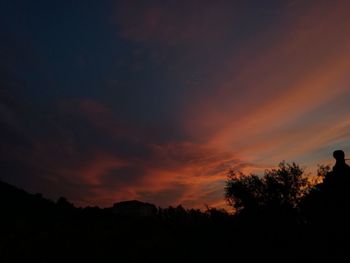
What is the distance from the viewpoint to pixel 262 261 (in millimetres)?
27594

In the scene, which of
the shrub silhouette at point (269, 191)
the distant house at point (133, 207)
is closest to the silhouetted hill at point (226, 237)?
the shrub silhouette at point (269, 191)

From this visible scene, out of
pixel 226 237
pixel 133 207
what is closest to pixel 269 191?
pixel 226 237

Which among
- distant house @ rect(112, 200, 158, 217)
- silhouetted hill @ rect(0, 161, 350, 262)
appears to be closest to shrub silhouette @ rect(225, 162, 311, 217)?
silhouetted hill @ rect(0, 161, 350, 262)

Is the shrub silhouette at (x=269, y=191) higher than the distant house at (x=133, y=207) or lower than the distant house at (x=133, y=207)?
lower

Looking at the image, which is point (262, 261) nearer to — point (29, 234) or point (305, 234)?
point (305, 234)

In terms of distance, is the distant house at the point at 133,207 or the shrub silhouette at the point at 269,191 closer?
the shrub silhouette at the point at 269,191

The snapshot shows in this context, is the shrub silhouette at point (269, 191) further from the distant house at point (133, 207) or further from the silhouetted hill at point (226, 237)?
the distant house at point (133, 207)

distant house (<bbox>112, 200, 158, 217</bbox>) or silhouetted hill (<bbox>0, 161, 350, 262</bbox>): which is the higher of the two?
distant house (<bbox>112, 200, 158, 217</bbox>)

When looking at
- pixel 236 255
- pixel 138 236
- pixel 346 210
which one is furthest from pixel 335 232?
pixel 138 236

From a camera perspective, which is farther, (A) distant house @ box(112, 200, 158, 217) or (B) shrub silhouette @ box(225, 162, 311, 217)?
(A) distant house @ box(112, 200, 158, 217)

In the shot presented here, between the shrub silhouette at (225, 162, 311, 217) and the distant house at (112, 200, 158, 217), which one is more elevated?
the distant house at (112, 200, 158, 217)

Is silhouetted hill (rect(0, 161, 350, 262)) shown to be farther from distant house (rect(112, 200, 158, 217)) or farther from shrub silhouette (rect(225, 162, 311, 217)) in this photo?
distant house (rect(112, 200, 158, 217))

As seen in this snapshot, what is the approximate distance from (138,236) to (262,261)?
17054 millimetres

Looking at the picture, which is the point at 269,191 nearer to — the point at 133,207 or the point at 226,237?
the point at 226,237
